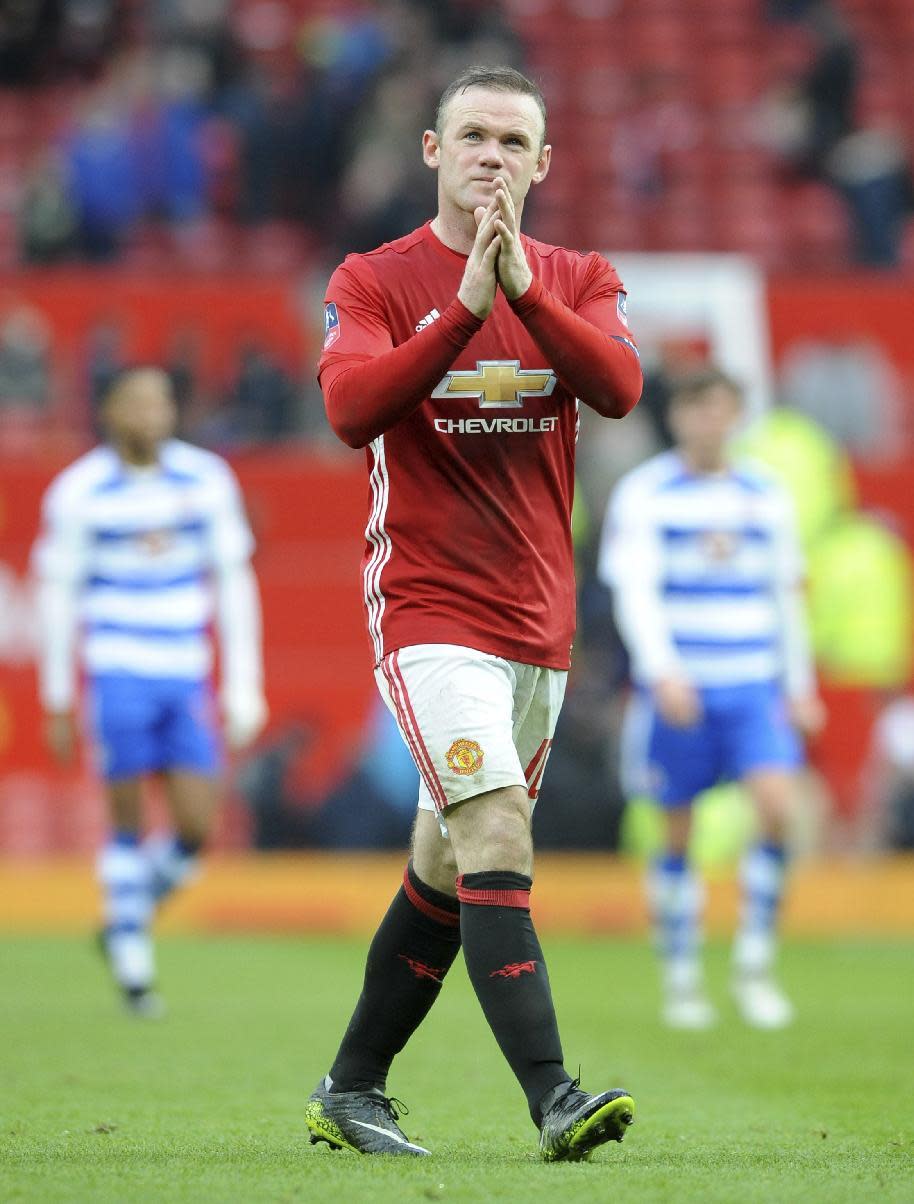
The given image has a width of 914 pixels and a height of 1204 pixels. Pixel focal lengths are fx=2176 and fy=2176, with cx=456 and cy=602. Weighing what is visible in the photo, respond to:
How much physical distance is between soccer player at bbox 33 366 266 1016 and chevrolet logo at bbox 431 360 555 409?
14.7 feet

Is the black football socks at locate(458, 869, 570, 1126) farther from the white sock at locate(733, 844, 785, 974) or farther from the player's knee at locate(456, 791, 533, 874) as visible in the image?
the white sock at locate(733, 844, 785, 974)

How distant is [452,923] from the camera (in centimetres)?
492

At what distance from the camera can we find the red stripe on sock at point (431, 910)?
Answer: 4.91 metres

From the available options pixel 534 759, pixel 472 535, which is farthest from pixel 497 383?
pixel 534 759

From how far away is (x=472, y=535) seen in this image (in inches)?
188

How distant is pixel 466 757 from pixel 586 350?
0.89 meters

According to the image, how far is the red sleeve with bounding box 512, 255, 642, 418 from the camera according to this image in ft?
14.8

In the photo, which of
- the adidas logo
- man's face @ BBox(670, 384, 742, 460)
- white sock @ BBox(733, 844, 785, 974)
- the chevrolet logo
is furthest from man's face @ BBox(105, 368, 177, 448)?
the chevrolet logo

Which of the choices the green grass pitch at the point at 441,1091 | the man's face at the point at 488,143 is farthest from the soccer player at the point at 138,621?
the man's face at the point at 488,143

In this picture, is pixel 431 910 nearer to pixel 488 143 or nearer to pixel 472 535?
pixel 472 535

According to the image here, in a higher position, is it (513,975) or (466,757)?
(466,757)

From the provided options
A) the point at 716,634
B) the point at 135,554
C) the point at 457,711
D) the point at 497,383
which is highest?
the point at 497,383

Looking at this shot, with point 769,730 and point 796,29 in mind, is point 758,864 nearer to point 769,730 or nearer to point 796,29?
point 769,730

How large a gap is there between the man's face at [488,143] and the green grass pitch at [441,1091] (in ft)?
6.86
